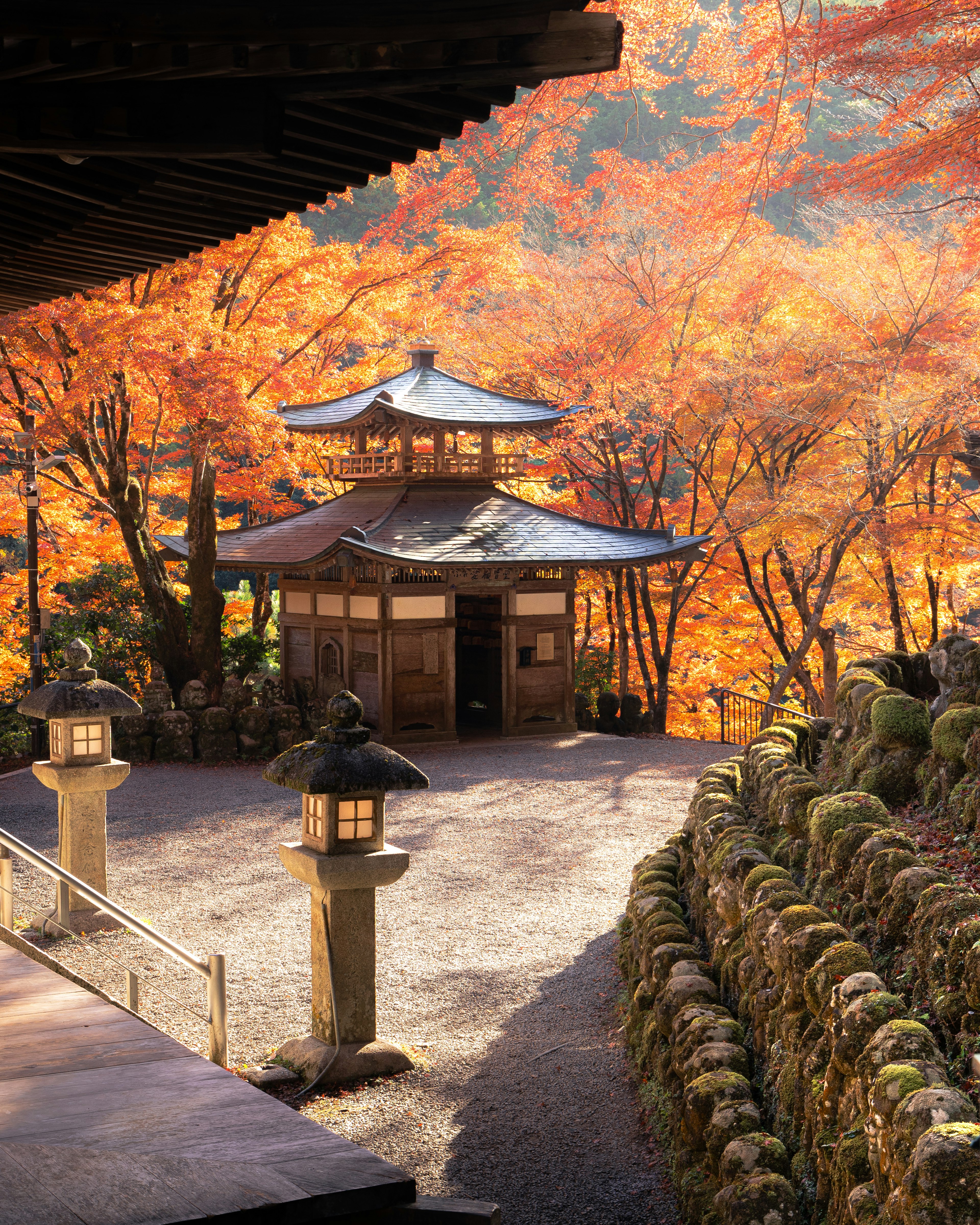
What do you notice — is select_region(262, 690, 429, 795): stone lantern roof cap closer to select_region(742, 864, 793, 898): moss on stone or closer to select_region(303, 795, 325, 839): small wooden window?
select_region(303, 795, 325, 839): small wooden window

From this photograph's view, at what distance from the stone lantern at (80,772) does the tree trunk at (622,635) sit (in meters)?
13.3

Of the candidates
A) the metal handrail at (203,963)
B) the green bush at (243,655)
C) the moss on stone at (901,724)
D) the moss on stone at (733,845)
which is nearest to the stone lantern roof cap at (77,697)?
the metal handrail at (203,963)

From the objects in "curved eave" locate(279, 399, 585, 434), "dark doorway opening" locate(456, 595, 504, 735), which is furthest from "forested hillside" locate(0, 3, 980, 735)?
"dark doorway opening" locate(456, 595, 504, 735)

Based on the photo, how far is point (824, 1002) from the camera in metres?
4.07

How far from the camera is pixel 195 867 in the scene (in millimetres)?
10023

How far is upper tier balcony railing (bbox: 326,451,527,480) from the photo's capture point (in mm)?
17188

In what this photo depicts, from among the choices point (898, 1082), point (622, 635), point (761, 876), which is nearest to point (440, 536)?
point (622, 635)

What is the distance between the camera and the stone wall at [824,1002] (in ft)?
10.6

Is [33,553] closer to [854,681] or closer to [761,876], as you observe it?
[854,681]

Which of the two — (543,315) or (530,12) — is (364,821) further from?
(543,315)

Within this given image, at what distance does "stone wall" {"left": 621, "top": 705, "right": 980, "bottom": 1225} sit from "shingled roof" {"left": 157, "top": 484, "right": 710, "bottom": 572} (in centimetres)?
896

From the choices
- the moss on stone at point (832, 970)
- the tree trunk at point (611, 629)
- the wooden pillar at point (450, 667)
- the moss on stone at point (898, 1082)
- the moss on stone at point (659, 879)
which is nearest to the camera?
the moss on stone at point (898, 1082)

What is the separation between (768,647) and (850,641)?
1.74 m

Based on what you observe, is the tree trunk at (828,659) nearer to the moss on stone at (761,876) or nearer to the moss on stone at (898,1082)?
the moss on stone at (761,876)
